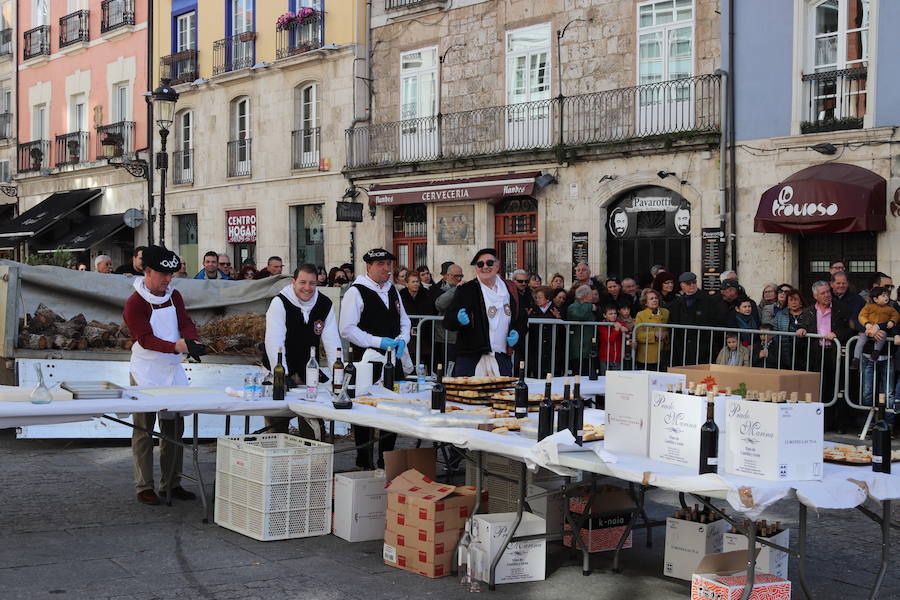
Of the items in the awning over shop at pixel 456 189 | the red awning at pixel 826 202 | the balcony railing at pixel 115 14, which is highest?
the balcony railing at pixel 115 14

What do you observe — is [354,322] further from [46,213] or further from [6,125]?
[6,125]

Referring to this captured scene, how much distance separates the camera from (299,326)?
8.49m

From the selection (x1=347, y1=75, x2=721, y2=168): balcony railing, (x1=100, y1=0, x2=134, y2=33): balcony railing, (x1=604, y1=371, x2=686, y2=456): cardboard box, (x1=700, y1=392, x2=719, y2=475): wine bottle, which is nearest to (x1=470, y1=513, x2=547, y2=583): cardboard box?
(x1=604, y1=371, x2=686, y2=456): cardboard box

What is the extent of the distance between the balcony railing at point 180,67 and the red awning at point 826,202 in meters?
17.4

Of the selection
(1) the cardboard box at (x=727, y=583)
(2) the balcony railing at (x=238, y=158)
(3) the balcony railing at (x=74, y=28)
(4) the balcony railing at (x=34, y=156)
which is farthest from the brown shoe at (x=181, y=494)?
(4) the balcony railing at (x=34, y=156)

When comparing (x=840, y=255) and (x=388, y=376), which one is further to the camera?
(x=840, y=255)

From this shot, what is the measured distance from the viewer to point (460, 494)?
673 centimetres

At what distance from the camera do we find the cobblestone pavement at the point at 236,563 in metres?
6.11

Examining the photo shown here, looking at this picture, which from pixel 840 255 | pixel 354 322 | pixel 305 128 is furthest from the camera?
pixel 305 128

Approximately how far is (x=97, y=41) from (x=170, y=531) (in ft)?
95.1

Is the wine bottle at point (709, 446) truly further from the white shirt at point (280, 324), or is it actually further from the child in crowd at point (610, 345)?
the child in crowd at point (610, 345)

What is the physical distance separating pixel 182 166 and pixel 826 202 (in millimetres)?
19137

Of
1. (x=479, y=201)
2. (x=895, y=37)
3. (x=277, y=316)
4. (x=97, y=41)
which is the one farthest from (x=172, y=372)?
(x=97, y=41)

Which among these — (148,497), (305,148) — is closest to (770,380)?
(148,497)
